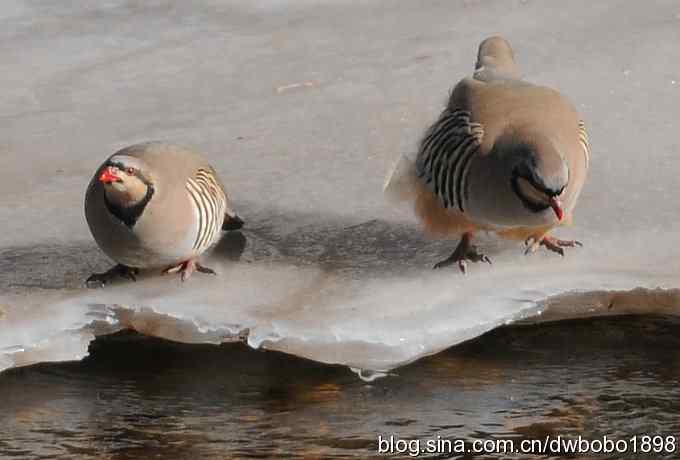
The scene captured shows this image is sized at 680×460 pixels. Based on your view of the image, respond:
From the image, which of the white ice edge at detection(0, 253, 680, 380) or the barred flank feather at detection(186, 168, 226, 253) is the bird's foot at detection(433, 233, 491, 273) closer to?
the white ice edge at detection(0, 253, 680, 380)

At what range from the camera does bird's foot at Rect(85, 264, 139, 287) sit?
17.3ft

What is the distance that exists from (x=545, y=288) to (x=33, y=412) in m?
1.77

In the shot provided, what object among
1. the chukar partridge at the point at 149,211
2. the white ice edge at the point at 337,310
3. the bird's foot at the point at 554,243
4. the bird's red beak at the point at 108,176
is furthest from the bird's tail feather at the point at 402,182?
the bird's red beak at the point at 108,176

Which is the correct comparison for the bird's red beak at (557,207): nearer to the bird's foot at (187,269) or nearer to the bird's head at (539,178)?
the bird's head at (539,178)

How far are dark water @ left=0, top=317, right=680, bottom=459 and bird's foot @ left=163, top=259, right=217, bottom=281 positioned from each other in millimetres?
299

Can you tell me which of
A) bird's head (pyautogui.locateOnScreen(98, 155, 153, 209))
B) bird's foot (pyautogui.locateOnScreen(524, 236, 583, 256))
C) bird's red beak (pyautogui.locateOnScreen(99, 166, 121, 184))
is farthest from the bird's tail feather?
bird's red beak (pyautogui.locateOnScreen(99, 166, 121, 184))

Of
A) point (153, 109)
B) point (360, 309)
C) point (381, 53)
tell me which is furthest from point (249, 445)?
point (381, 53)

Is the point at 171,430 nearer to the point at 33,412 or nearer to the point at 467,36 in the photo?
the point at 33,412

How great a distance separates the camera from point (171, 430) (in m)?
4.66

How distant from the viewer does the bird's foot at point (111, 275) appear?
5.29m

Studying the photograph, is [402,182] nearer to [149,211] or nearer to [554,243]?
[554,243]

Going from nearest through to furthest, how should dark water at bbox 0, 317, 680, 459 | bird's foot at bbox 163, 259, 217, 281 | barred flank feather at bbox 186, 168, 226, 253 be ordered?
1. dark water at bbox 0, 317, 680, 459
2. barred flank feather at bbox 186, 168, 226, 253
3. bird's foot at bbox 163, 259, 217, 281

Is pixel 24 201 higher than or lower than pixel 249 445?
higher

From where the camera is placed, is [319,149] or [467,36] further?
[467,36]
